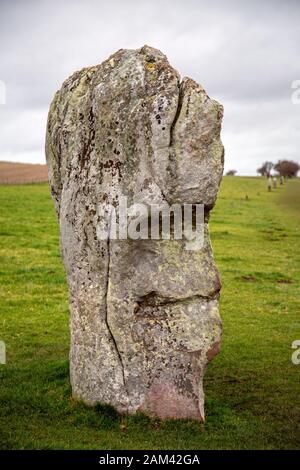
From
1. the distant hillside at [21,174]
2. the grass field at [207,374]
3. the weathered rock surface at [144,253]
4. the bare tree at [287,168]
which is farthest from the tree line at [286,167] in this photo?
the weathered rock surface at [144,253]

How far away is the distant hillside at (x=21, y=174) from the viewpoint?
6856cm

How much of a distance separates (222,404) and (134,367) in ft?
6.94

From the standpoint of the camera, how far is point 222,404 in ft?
39.9

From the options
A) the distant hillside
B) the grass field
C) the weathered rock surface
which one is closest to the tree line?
the distant hillside

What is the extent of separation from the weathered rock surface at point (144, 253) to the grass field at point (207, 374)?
1.97 ft

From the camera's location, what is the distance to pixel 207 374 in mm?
13984

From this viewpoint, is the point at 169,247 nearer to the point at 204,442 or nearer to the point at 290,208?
the point at 204,442

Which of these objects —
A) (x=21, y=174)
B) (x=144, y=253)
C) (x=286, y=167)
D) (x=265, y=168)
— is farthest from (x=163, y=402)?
(x=265, y=168)

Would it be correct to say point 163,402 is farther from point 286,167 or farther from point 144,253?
point 286,167

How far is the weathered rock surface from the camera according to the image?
35.5 ft

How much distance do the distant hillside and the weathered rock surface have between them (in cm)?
5686

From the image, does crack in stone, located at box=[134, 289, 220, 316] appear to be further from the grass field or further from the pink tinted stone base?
the grass field

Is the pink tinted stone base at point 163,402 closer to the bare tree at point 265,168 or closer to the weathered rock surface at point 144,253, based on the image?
the weathered rock surface at point 144,253

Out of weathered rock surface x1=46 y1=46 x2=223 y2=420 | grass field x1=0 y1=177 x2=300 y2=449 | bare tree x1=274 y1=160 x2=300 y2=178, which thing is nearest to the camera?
grass field x1=0 y1=177 x2=300 y2=449
